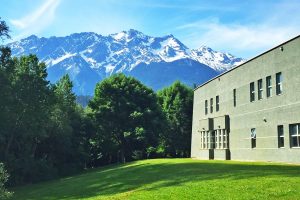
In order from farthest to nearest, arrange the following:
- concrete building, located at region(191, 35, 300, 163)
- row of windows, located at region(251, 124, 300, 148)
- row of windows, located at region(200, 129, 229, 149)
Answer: row of windows, located at region(200, 129, 229, 149)
concrete building, located at region(191, 35, 300, 163)
row of windows, located at region(251, 124, 300, 148)

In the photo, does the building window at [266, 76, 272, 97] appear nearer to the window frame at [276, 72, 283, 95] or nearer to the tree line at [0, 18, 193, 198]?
the window frame at [276, 72, 283, 95]

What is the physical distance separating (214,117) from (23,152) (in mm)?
27830

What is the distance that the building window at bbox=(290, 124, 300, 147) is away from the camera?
33.4 meters

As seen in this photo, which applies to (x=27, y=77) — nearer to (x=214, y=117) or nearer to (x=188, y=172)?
(x=214, y=117)

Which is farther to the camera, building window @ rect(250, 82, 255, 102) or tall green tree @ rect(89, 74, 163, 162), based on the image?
tall green tree @ rect(89, 74, 163, 162)

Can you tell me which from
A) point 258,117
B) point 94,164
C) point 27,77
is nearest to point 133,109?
point 94,164

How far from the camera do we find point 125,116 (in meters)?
72.1

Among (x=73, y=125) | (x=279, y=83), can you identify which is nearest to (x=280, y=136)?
(x=279, y=83)

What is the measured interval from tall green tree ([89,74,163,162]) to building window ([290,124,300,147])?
37.3 meters

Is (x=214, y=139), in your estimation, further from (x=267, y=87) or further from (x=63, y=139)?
(x=63, y=139)

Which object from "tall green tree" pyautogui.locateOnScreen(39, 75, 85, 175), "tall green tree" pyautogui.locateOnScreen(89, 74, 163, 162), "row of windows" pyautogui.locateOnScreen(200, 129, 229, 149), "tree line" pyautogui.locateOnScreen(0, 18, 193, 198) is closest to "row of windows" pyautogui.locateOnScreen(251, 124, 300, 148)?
"row of windows" pyautogui.locateOnScreen(200, 129, 229, 149)

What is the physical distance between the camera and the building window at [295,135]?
3344 centimetres

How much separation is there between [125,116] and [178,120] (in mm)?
15799

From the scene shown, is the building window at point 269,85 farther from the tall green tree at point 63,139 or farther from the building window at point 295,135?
the tall green tree at point 63,139
